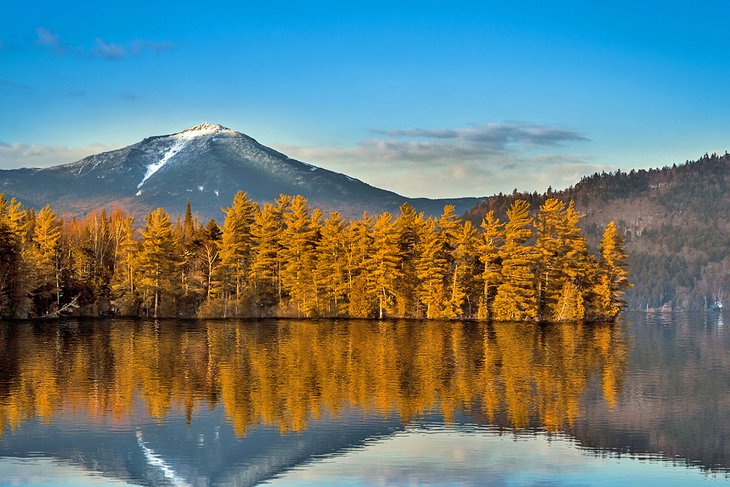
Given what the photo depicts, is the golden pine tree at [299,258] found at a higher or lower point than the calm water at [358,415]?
higher

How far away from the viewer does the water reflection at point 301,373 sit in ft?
127

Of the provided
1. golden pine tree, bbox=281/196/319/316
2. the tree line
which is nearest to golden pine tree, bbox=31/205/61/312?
the tree line

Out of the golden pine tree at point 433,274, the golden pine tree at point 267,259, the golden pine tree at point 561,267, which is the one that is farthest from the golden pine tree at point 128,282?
the golden pine tree at point 561,267

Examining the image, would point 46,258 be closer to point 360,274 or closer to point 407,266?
point 360,274

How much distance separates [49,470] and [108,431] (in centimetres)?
589

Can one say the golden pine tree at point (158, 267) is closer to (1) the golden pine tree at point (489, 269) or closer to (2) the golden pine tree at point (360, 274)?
(2) the golden pine tree at point (360, 274)

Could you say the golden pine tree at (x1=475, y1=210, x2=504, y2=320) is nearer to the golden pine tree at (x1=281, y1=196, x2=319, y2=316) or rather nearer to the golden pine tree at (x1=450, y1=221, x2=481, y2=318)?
the golden pine tree at (x1=450, y1=221, x2=481, y2=318)

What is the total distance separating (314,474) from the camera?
2808cm

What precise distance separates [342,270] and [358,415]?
258 feet

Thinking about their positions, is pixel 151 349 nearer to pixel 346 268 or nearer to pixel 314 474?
pixel 314 474

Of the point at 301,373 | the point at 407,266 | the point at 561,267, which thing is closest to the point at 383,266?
the point at 407,266

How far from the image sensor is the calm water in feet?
93.6

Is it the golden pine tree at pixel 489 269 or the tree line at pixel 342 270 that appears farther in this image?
the tree line at pixel 342 270

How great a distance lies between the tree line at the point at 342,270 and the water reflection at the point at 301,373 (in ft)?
81.6
